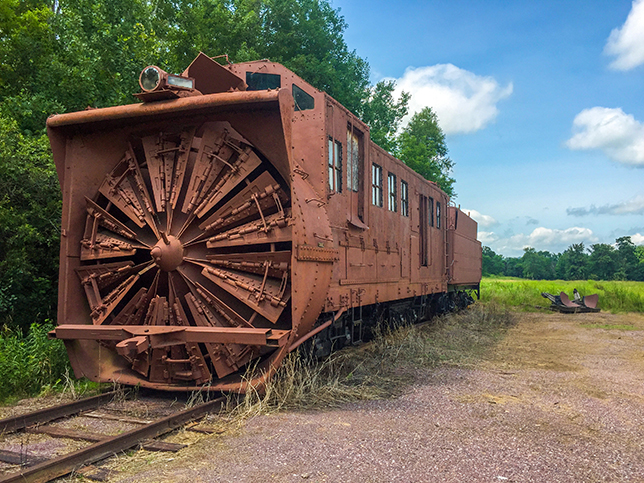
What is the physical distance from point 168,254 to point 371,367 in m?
3.63

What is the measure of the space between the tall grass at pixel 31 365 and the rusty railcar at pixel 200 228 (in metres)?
0.82

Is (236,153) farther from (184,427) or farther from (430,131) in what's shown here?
(430,131)

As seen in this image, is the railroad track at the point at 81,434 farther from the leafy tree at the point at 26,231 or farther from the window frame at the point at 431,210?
the window frame at the point at 431,210

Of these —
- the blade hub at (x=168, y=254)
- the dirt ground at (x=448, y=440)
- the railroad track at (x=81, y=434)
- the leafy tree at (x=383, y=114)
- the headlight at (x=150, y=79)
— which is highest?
the leafy tree at (x=383, y=114)

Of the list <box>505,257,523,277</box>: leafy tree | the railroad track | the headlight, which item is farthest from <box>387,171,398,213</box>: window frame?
<box>505,257,523,277</box>: leafy tree

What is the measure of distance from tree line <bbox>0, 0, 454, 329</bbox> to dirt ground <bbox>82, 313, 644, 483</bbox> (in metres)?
5.61

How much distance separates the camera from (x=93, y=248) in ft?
21.0

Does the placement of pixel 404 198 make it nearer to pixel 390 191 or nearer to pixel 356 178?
pixel 390 191

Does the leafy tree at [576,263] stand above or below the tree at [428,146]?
below

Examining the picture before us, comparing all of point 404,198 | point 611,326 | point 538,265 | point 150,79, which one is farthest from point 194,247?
point 538,265

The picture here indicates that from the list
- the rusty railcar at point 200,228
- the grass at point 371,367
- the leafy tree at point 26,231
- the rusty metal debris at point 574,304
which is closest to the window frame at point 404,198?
the grass at point 371,367

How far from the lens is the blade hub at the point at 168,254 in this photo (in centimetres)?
589

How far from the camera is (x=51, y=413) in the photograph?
17.1 feet

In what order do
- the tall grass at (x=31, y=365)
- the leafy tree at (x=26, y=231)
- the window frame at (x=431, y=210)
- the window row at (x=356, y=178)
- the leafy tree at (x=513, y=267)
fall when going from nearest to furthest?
the tall grass at (x=31, y=365) < the window row at (x=356, y=178) < the leafy tree at (x=26, y=231) < the window frame at (x=431, y=210) < the leafy tree at (x=513, y=267)
